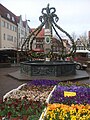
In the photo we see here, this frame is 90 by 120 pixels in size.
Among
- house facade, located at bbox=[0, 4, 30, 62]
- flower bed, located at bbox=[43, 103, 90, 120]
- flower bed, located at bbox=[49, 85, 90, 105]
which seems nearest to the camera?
flower bed, located at bbox=[43, 103, 90, 120]

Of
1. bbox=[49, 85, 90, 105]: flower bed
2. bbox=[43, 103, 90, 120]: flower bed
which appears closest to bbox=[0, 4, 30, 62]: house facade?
bbox=[49, 85, 90, 105]: flower bed

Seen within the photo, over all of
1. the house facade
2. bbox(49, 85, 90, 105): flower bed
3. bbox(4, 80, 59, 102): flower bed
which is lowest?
bbox(4, 80, 59, 102): flower bed

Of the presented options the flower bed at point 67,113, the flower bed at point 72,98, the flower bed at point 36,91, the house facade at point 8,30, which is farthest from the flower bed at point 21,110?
the house facade at point 8,30

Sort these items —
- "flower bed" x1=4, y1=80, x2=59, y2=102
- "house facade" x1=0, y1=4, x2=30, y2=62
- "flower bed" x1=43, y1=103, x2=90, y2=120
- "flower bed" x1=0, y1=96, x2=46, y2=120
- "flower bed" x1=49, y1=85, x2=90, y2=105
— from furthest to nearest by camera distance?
"house facade" x1=0, y1=4, x2=30, y2=62
"flower bed" x1=4, y1=80, x2=59, y2=102
"flower bed" x1=49, y1=85, x2=90, y2=105
"flower bed" x1=0, y1=96, x2=46, y2=120
"flower bed" x1=43, y1=103, x2=90, y2=120

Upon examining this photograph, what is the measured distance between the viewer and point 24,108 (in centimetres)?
679

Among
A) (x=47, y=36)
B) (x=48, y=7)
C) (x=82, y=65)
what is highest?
(x=48, y=7)

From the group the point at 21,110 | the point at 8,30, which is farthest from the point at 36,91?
the point at 8,30

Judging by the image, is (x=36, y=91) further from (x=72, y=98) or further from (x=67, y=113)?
(x=67, y=113)

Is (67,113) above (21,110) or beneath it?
above

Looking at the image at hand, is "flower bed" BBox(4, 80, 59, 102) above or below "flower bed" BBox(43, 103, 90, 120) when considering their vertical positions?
below

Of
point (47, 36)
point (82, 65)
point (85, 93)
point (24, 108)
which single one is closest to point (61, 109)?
point (24, 108)

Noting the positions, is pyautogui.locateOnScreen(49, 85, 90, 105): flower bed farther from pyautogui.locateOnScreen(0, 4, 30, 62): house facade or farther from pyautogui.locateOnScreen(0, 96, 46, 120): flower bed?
pyautogui.locateOnScreen(0, 4, 30, 62): house facade

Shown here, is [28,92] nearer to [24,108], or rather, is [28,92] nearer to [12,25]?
[24,108]

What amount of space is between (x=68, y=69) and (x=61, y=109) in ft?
42.2
